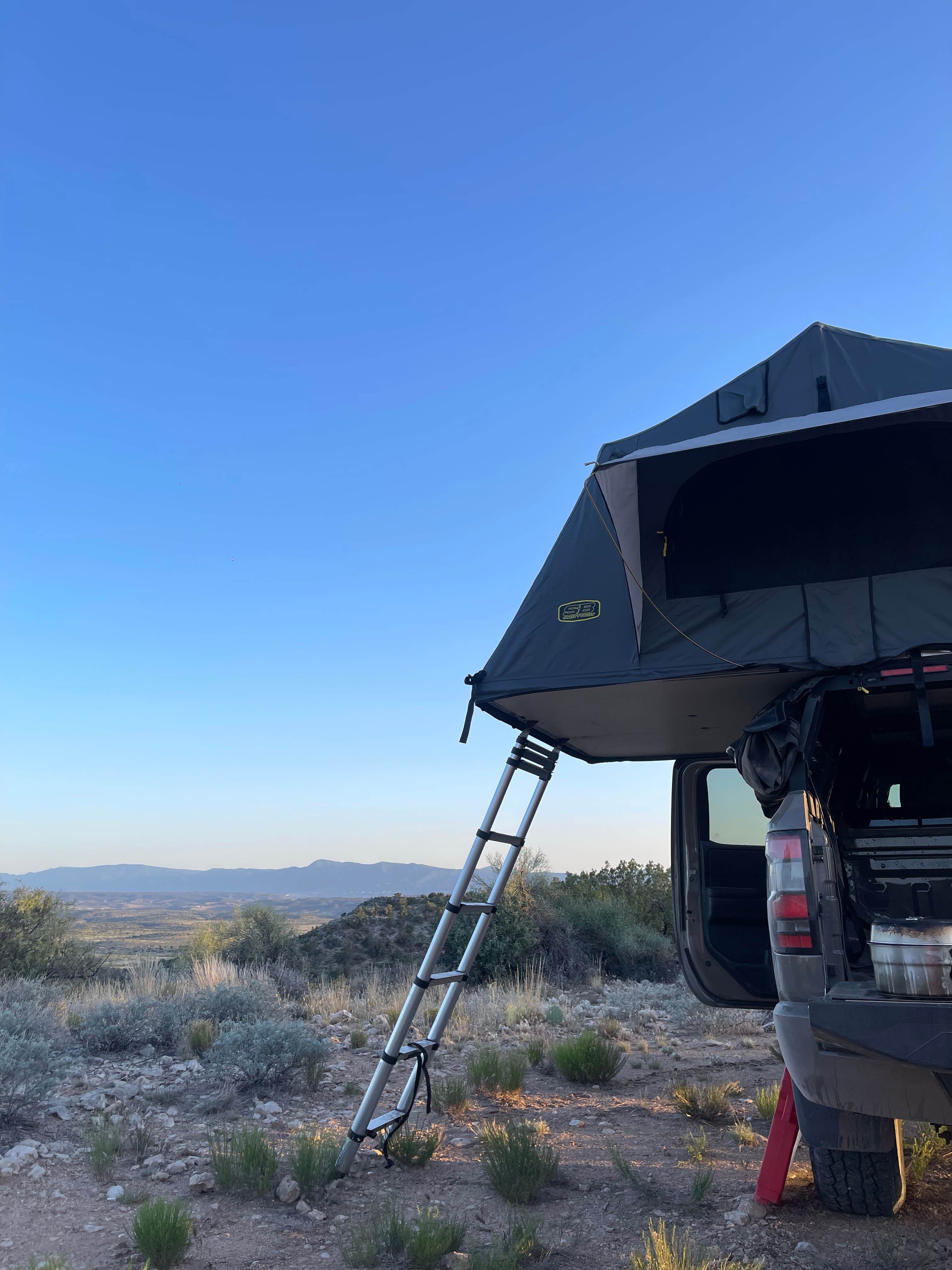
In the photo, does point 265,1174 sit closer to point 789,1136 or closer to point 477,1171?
point 477,1171

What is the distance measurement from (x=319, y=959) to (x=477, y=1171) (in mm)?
11809

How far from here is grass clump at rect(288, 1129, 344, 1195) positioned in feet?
14.1

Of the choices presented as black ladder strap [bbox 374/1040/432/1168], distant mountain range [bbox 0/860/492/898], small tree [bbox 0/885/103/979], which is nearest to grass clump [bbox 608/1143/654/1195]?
black ladder strap [bbox 374/1040/432/1168]

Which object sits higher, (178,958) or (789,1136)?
(789,1136)

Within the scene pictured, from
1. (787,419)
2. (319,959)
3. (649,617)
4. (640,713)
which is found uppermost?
(787,419)

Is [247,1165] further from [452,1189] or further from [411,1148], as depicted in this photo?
[452,1189]

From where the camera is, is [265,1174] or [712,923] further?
[712,923]

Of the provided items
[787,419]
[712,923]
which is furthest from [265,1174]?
[787,419]

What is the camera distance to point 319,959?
51.5 feet

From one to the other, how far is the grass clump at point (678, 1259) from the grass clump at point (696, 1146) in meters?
1.34

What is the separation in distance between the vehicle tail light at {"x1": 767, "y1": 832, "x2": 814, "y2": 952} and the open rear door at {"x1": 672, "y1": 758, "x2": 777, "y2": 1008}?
7.60 ft

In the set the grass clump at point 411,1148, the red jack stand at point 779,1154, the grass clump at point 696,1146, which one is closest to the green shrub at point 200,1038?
the grass clump at point 411,1148

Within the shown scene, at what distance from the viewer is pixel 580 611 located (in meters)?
4.72

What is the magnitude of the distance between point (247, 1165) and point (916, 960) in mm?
3421
